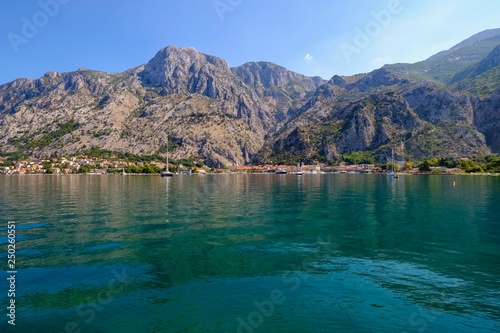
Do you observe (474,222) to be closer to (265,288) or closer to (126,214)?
(265,288)

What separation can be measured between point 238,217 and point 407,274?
66.3 ft

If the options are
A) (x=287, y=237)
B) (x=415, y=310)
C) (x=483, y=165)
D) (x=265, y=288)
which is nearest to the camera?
(x=415, y=310)

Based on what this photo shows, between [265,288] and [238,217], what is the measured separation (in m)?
19.9

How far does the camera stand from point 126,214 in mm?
35875

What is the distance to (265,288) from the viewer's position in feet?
47.8

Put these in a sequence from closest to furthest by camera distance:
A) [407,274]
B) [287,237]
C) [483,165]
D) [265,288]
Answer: [265,288], [407,274], [287,237], [483,165]

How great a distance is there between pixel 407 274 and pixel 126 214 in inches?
1154

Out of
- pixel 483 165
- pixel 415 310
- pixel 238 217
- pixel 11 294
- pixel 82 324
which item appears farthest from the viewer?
pixel 483 165

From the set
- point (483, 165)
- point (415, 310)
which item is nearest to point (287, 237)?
point (415, 310)

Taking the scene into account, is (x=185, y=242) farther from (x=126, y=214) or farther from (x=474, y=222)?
(x=474, y=222)

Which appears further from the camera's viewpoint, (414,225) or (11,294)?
(414,225)

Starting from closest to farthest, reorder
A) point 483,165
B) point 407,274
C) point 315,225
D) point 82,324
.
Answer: point 82,324 → point 407,274 → point 315,225 → point 483,165

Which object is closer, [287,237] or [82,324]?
[82,324]

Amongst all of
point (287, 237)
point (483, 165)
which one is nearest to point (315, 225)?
point (287, 237)
